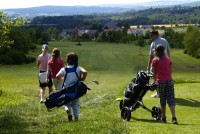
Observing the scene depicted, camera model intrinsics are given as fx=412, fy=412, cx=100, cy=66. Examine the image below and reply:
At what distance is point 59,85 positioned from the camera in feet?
45.4

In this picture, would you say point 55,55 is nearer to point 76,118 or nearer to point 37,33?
point 76,118

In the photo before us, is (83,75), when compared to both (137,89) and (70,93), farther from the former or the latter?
(137,89)

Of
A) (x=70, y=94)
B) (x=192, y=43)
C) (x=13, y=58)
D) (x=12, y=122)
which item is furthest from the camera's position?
(x=192, y=43)

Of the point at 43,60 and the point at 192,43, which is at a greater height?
the point at 43,60

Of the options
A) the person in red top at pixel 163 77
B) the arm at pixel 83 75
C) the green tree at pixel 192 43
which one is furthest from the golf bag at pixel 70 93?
the green tree at pixel 192 43

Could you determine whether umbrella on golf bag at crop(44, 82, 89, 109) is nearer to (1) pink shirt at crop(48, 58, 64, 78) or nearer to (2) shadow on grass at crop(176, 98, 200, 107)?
(1) pink shirt at crop(48, 58, 64, 78)

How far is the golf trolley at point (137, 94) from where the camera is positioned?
10.8 m

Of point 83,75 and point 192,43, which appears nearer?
point 83,75

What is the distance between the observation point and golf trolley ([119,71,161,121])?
10.8m

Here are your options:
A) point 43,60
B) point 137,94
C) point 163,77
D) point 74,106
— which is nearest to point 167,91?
point 163,77

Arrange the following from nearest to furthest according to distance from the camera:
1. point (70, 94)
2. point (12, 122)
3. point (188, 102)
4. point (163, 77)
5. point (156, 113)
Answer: point (70, 94) → point (12, 122) → point (163, 77) → point (156, 113) → point (188, 102)

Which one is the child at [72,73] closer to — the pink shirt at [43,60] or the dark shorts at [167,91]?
the dark shorts at [167,91]

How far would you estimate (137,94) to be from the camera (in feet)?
36.6

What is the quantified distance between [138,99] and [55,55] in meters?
3.46
